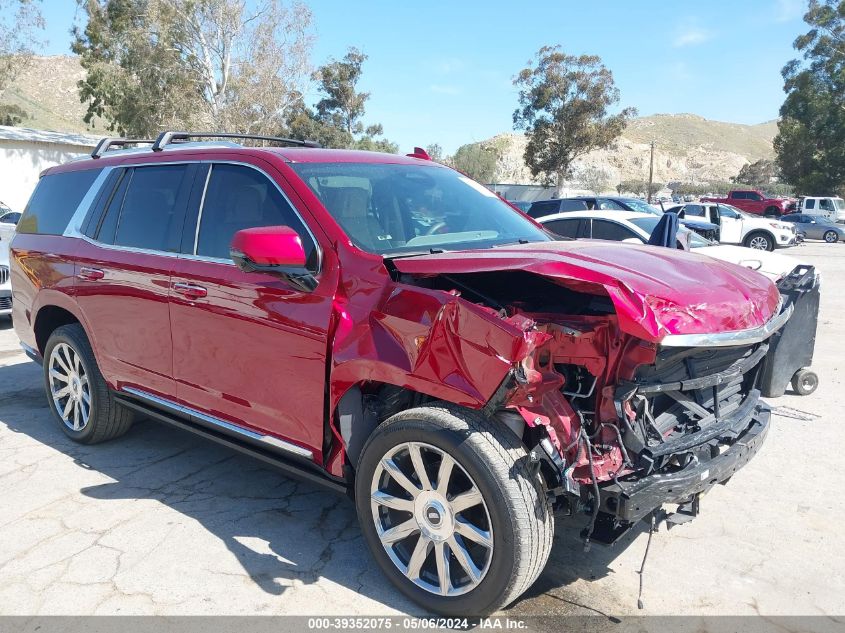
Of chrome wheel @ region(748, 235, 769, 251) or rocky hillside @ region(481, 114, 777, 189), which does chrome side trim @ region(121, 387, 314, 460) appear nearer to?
chrome wheel @ region(748, 235, 769, 251)

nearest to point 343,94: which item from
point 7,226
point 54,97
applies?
point 7,226

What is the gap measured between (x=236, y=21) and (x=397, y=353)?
31046 mm

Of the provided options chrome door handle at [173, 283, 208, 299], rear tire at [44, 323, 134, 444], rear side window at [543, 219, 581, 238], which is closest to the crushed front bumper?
chrome door handle at [173, 283, 208, 299]

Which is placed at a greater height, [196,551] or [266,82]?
[266,82]

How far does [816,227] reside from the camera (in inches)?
1217

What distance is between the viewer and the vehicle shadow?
10.6 feet

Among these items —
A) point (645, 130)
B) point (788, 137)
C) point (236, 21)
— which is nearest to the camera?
point (236, 21)

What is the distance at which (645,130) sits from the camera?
134m

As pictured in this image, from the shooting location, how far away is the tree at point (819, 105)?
42875 millimetres

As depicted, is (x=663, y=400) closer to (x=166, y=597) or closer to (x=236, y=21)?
(x=166, y=597)

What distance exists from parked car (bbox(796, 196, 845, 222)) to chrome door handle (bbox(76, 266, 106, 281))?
36781mm

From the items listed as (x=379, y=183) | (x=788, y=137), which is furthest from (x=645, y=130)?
(x=379, y=183)

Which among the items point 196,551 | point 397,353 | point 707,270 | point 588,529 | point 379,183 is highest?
point 379,183

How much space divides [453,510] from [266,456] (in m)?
1.19
